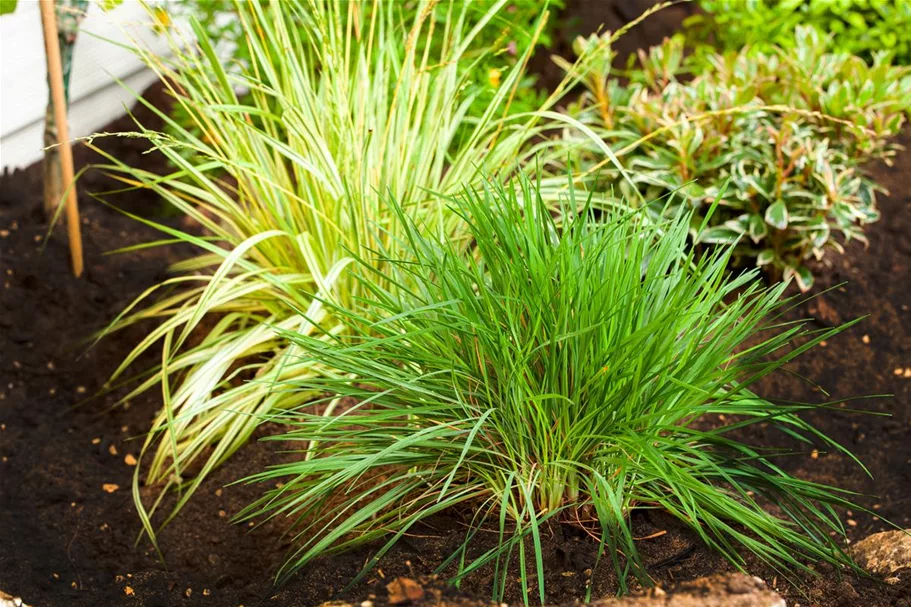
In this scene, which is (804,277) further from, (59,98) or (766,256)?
(59,98)

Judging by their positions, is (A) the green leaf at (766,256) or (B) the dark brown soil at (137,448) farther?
(A) the green leaf at (766,256)

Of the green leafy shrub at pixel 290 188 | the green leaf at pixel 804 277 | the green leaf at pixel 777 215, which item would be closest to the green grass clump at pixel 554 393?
the green leafy shrub at pixel 290 188

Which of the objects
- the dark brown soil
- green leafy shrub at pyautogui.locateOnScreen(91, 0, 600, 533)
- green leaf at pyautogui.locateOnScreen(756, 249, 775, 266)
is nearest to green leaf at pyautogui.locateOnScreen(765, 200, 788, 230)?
green leaf at pyautogui.locateOnScreen(756, 249, 775, 266)

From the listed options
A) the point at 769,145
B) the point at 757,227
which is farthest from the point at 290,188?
the point at 769,145

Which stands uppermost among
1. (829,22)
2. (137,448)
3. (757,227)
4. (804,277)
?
(829,22)

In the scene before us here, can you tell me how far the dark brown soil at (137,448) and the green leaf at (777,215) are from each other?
38 centimetres

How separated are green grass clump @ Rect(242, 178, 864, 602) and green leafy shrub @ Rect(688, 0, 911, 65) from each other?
253 cm

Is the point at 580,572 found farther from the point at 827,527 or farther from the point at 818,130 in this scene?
the point at 818,130

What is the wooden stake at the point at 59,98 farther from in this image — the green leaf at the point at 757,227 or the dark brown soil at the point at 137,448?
the green leaf at the point at 757,227

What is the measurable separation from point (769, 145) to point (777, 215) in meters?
0.36

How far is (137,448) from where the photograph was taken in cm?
255

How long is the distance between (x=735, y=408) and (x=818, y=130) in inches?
70.2

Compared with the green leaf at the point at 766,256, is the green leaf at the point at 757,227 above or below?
above

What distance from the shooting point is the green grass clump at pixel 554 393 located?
5.33ft
